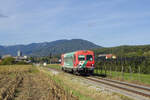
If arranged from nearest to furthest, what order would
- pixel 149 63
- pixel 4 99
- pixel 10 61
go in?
pixel 4 99
pixel 149 63
pixel 10 61

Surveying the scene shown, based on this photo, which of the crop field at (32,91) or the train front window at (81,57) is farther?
the train front window at (81,57)

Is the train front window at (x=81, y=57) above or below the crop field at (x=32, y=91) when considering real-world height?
above

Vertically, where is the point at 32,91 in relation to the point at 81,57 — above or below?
A: below

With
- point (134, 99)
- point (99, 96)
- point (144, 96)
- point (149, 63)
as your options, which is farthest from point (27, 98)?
point (149, 63)

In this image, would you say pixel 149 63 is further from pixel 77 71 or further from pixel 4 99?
pixel 4 99

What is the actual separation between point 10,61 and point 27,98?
8621 cm

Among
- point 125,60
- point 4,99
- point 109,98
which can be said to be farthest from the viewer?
point 125,60

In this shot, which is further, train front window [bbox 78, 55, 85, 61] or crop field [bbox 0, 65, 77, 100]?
train front window [bbox 78, 55, 85, 61]

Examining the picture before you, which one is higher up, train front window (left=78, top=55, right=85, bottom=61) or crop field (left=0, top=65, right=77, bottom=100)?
train front window (left=78, top=55, right=85, bottom=61)

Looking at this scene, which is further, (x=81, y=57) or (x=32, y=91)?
(x=81, y=57)

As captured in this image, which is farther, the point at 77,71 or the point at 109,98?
the point at 77,71

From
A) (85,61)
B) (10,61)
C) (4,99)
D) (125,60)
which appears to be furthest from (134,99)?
(10,61)

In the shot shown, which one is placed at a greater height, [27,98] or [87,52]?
[87,52]

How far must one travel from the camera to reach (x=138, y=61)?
→ 125 feet
